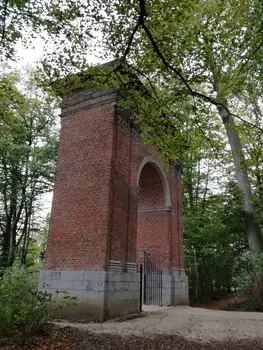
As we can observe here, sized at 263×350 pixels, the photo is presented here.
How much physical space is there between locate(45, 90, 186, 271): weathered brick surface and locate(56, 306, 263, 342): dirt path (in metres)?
1.71

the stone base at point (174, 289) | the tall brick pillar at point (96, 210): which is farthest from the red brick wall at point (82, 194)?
the stone base at point (174, 289)

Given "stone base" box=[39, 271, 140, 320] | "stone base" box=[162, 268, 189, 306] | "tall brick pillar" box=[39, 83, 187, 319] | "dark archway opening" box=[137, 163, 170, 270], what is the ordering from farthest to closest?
"dark archway opening" box=[137, 163, 170, 270] < "stone base" box=[162, 268, 189, 306] < "tall brick pillar" box=[39, 83, 187, 319] < "stone base" box=[39, 271, 140, 320]

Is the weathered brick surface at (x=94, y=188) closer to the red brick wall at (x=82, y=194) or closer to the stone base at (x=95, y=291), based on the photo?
the red brick wall at (x=82, y=194)

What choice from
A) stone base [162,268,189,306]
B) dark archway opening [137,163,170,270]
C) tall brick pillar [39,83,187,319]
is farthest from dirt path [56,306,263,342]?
dark archway opening [137,163,170,270]

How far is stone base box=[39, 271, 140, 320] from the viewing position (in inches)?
316

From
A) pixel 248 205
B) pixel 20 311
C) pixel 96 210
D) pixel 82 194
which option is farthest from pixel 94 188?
pixel 248 205

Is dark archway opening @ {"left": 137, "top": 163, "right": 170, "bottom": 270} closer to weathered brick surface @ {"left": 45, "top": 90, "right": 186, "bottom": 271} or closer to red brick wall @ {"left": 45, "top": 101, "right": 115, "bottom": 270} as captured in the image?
weathered brick surface @ {"left": 45, "top": 90, "right": 186, "bottom": 271}

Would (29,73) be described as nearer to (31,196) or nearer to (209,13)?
(31,196)

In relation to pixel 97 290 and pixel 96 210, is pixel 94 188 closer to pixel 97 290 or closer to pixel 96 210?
pixel 96 210

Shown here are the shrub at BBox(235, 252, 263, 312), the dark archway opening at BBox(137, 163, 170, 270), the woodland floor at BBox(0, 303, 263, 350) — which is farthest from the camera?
the dark archway opening at BBox(137, 163, 170, 270)

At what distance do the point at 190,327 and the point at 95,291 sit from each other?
2683 millimetres

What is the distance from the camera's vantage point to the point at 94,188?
30.7 feet

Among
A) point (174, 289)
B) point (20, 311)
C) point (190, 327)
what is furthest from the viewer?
point (174, 289)

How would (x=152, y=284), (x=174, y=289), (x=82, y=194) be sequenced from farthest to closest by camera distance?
1. (x=152, y=284)
2. (x=174, y=289)
3. (x=82, y=194)
